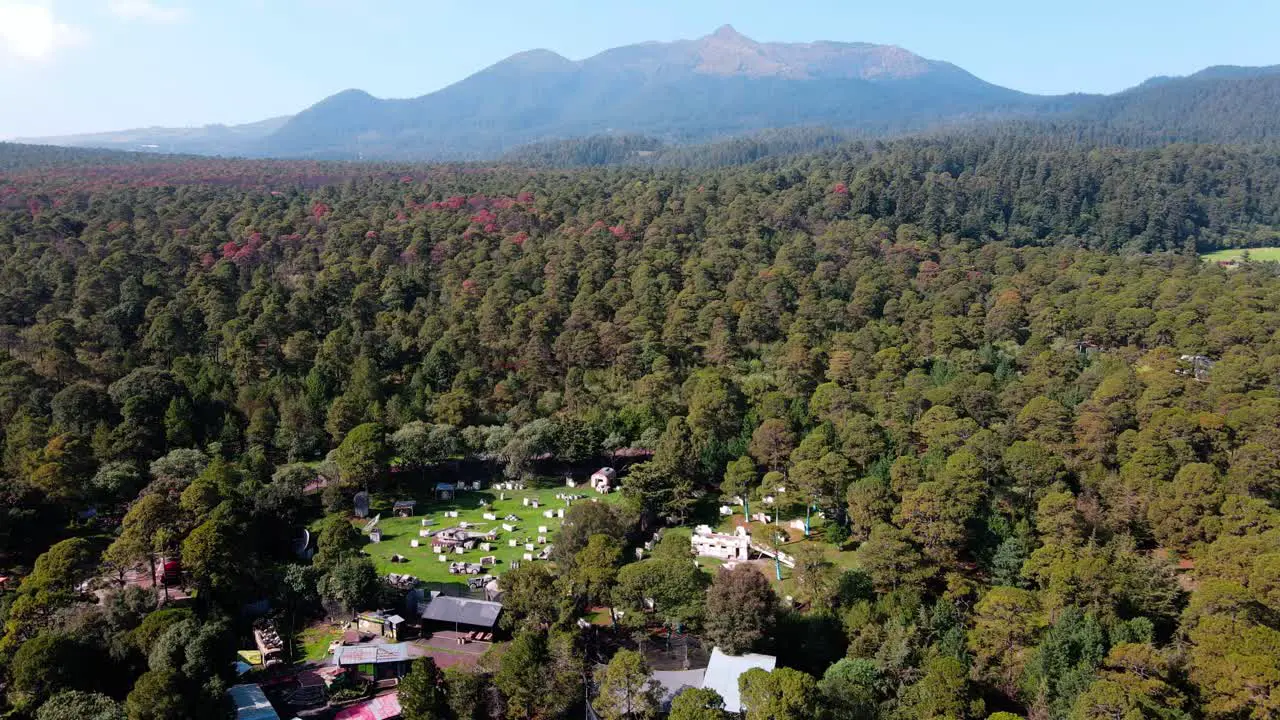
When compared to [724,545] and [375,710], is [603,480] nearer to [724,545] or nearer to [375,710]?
[724,545]

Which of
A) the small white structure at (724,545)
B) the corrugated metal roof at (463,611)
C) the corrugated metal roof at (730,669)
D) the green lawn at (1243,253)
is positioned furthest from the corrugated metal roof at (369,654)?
the green lawn at (1243,253)

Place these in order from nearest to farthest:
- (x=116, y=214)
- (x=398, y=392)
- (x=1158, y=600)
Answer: (x=1158, y=600), (x=398, y=392), (x=116, y=214)

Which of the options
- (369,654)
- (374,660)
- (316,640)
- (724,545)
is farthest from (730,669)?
(316,640)

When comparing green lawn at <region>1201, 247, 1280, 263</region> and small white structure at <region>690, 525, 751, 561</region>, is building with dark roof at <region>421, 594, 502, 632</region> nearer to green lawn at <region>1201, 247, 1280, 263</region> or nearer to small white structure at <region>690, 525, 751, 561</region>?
small white structure at <region>690, 525, 751, 561</region>

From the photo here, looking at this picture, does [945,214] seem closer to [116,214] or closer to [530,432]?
[530,432]

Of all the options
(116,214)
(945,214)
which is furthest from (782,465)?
(116,214)

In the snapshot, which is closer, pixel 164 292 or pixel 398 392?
pixel 398 392
